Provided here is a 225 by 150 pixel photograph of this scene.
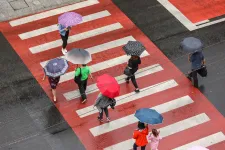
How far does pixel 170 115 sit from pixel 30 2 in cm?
841

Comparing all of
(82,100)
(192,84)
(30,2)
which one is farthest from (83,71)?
(30,2)

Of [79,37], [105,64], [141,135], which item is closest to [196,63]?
[105,64]

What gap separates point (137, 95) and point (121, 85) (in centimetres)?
73

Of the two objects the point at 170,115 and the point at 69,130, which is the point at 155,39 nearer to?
the point at 170,115

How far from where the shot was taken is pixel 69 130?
16.9m

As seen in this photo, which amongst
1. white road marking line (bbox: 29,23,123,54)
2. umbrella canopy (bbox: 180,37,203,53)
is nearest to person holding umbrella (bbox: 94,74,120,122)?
umbrella canopy (bbox: 180,37,203,53)

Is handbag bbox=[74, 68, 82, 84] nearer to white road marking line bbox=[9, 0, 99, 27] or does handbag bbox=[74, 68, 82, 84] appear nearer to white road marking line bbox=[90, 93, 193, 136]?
white road marking line bbox=[90, 93, 193, 136]

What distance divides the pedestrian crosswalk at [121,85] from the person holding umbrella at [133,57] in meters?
0.64

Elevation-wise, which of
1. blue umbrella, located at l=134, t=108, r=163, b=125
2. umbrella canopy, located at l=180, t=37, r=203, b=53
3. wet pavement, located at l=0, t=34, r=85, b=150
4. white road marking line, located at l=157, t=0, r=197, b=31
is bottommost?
wet pavement, located at l=0, t=34, r=85, b=150

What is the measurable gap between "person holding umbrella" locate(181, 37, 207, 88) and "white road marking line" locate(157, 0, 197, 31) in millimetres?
3245

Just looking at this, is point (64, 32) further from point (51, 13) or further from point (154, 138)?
point (154, 138)

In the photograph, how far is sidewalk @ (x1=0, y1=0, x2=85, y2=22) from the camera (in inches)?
850

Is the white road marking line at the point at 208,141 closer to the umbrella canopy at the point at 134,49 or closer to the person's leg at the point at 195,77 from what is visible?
the person's leg at the point at 195,77

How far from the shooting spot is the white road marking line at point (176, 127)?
16.4m
